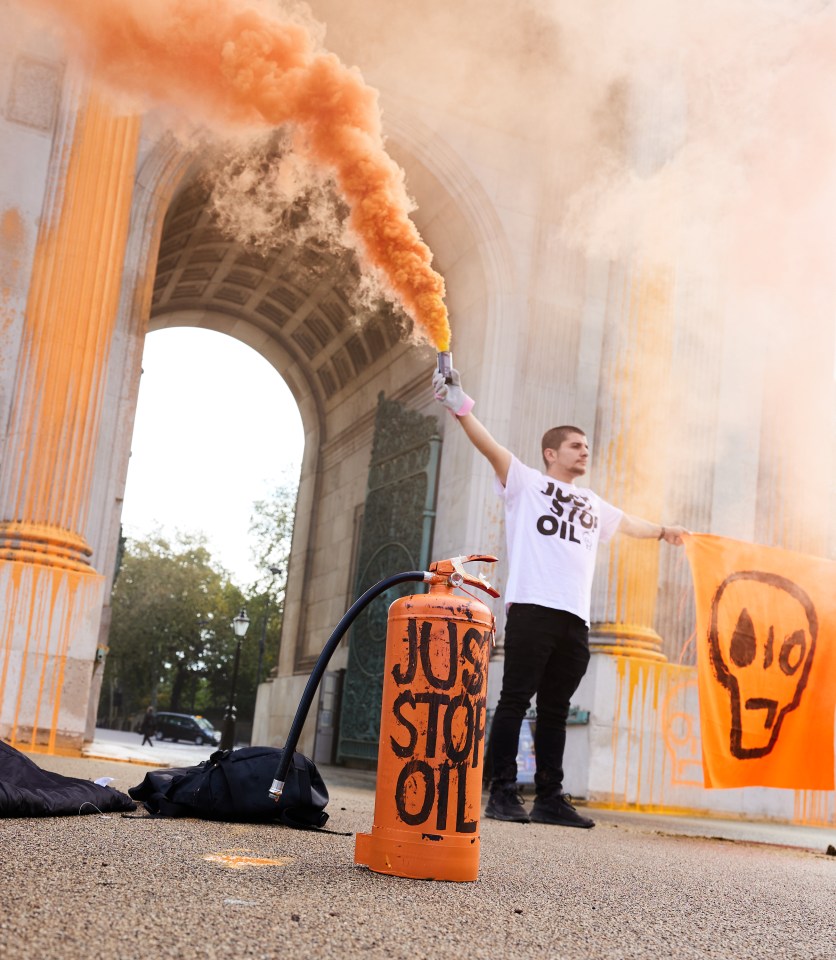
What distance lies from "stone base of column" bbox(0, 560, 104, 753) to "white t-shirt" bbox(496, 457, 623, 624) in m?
4.32

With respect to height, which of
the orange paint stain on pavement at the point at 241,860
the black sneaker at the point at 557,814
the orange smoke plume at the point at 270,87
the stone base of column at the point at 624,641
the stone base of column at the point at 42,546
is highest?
the orange smoke plume at the point at 270,87

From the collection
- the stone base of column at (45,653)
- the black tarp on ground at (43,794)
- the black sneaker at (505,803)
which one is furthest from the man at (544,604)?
the stone base of column at (45,653)

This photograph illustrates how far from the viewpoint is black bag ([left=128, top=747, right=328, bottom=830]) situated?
14.2ft

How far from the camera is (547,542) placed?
5.96m

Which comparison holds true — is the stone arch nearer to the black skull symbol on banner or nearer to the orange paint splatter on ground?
the black skull symbol on banner

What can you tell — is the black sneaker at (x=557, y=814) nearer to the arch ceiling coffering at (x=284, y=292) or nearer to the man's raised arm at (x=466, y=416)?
the man's raised arm at (x=466, y=416)

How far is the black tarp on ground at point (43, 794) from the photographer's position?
383 centimetres

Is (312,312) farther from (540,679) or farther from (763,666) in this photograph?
(540,679)

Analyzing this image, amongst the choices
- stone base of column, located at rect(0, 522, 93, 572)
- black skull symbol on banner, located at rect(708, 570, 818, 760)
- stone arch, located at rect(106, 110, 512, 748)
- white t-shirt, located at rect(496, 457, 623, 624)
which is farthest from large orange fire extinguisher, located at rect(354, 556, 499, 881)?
stone arch, located at rect(106, 110, 512, 748)

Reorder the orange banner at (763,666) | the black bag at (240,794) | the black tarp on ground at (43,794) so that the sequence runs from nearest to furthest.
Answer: the black tarp on ground at (43,794) → the black bag at (240,794) → the orange banner at (763,666)

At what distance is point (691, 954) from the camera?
2527 mm

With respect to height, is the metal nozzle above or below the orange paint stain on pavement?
above

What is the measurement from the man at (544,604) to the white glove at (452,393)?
97cm

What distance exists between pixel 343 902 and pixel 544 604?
10.9 ft
